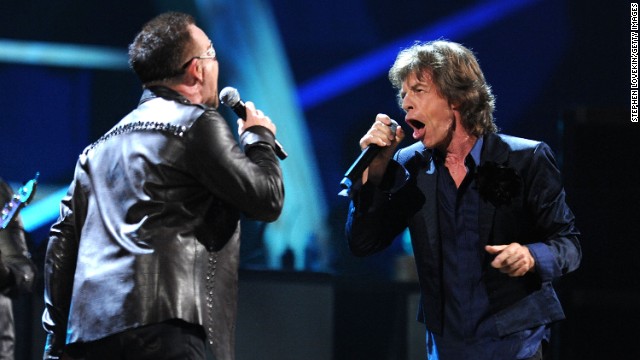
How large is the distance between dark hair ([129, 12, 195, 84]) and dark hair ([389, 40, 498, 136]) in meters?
0.72

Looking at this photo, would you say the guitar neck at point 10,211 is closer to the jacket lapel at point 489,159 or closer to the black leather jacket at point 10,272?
the black leather jacket at point 10,272

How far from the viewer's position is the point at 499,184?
2.38 m

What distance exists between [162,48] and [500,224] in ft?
3.19

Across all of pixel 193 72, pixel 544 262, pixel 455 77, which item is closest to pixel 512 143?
pixel 455 77

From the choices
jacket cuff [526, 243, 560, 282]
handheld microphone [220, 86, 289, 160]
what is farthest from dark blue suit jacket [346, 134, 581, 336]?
handheld microphone [220, 86, 289, 160]

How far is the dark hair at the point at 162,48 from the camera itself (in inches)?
84.0

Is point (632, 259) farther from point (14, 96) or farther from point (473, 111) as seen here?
point (14, 96)

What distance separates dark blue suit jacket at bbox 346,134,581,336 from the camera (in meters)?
2.33

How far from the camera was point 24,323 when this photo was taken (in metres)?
4.25

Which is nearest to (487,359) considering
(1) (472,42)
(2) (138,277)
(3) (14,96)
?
(2) (138,277)

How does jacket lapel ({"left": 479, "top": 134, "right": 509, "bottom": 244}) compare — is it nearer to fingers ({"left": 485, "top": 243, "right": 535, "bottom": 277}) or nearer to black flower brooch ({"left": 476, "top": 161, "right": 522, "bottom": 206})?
black flower brooch ({"left": 476, "top": 161, "right": 522, "bottom": 206})

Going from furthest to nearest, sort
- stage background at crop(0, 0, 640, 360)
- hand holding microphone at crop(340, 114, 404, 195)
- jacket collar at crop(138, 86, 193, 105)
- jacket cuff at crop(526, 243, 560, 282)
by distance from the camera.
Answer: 1. stage background at crop(0, 0, 640, 360)
2. hand holding microphone at crop(340, 114, 404, 195)
3. jacket cuff at crop(526, 243, 560, 282)
4. jacket collar at crop(138, 86, 193, 105)

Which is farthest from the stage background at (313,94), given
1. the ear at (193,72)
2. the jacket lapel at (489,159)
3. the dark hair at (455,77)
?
the ear at (193,72)

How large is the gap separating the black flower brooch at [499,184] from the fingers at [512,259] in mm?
177
